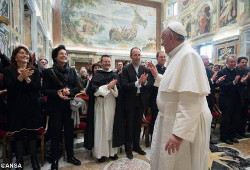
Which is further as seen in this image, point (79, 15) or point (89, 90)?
point (79, 15)

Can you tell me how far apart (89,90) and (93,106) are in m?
0.31

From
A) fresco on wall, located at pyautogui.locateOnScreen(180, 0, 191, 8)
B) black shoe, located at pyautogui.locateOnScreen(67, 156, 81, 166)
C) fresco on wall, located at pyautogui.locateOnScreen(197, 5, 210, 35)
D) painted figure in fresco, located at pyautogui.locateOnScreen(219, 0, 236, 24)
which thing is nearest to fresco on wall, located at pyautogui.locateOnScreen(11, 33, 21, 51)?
black shoe, located at pyautogui.locateOnScreen(67, 156, 81, 166)

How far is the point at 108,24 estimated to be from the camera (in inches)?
676

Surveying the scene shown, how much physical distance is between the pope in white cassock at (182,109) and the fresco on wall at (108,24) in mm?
15383

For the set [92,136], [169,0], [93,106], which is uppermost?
[169,0]

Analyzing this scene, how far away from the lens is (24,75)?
95.3 inches

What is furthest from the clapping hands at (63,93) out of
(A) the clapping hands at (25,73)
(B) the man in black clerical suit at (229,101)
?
(B) the man in black clerical suit at (229,101)

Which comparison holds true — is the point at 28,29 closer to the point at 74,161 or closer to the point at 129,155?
the point at 74,161

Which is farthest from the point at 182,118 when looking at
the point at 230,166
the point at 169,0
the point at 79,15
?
the point at 169,0

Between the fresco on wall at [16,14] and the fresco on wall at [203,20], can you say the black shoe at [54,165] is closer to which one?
the fresco on wall at [16,14]

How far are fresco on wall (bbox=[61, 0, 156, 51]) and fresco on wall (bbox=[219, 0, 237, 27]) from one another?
8.16 m

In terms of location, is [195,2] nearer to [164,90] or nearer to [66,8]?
[66,8]

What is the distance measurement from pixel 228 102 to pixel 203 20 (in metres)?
11.3

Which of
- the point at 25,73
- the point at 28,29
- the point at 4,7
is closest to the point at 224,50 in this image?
the point at 28,29
